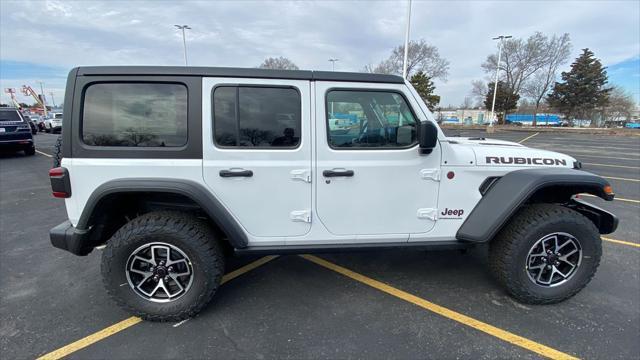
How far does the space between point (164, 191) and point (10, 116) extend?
1374cm

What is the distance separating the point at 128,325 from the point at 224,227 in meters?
1.14

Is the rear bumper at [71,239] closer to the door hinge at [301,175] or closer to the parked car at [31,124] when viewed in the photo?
the door hinge at [301,175]

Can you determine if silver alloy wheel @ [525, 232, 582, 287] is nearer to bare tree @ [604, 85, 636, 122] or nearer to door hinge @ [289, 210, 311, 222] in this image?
door hinge @ [289, 210, 311, 222]

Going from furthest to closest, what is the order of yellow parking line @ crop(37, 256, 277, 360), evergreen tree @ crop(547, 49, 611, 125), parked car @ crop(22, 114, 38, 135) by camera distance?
evergreen tree @ crop(547, 49, 611, 125)
parked car @ crop(22, 114, 38, 135)
yellow parking line @ crop(37, 256, 277, 360)

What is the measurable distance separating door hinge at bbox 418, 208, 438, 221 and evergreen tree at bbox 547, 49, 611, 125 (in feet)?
155

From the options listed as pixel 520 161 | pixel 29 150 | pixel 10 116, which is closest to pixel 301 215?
pixel 520 161

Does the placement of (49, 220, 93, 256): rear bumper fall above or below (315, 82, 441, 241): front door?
below

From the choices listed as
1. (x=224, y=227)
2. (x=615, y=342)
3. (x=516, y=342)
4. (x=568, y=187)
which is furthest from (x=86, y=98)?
(x=615, y=342)

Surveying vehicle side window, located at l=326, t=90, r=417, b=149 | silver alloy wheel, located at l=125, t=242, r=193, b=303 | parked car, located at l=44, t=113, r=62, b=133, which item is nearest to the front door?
vehicle side window, located at l=326, t=90, r=417, b=149

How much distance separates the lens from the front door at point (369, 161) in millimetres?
2615

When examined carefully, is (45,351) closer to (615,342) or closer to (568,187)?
(615,342)

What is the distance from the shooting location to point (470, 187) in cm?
278

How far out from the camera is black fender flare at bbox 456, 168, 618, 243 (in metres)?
2.63

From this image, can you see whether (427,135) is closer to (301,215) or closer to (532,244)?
(301,215)
